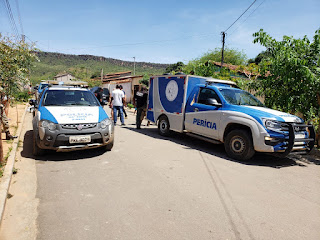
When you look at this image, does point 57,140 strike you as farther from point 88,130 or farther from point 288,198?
point 288,198

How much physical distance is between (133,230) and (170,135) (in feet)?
19.9

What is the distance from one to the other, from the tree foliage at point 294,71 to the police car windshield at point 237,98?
42.3 inches

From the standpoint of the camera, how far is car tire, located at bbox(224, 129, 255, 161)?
5562mm

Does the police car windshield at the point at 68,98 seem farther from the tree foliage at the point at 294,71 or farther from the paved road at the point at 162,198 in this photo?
the tree foliage at the point at 294,71

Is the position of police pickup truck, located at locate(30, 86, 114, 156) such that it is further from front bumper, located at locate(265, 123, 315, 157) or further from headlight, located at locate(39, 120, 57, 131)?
Result: front bumper, located at locate(265, 123, 315, 157)

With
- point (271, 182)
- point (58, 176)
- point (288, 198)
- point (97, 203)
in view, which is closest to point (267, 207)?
point (288, 198)

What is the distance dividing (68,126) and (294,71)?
20.1ft

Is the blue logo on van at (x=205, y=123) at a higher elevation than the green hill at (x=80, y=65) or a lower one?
lower

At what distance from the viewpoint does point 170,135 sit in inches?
341

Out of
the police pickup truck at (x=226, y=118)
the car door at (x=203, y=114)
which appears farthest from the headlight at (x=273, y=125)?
the car door at (x=203, y=114)

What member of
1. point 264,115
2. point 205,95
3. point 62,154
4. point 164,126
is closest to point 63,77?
point 164,126

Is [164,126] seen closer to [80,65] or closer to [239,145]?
[239,145]

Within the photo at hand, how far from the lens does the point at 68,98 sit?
620 cm

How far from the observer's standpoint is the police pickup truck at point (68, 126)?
493cm
